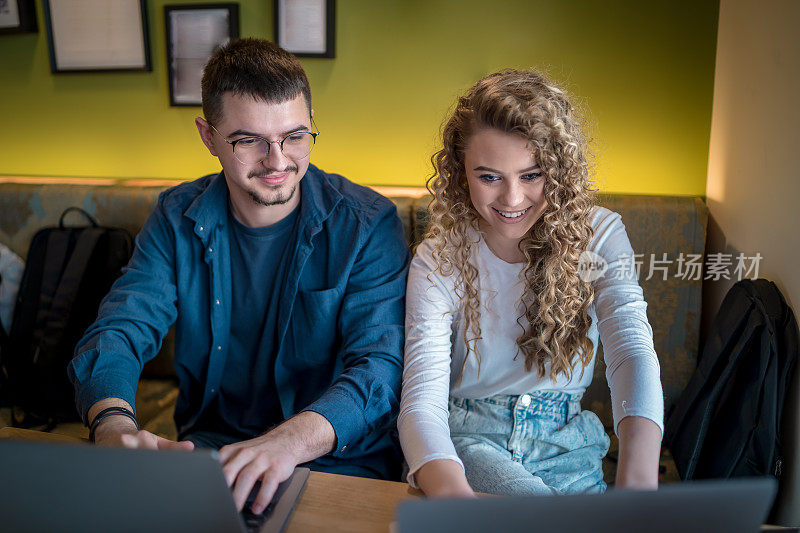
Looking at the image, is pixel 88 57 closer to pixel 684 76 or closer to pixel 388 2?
pixel 388 2

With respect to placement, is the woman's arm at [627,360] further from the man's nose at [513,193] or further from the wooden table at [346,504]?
the wooden table at [346,504]

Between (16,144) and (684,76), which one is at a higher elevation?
(684,76)

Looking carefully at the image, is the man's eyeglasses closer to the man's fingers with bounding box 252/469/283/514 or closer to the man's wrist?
the man's wrist

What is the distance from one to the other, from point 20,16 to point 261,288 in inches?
64.5

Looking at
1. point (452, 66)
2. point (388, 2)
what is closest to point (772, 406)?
point (452, 66)

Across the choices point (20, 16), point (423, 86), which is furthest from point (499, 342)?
point (20, 16)

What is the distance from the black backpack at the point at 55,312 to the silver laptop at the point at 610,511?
5.58 ft

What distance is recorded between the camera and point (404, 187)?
7.36 feet

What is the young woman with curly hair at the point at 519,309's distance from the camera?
1192 millimetres

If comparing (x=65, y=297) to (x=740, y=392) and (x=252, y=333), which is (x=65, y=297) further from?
(x=740, y=392)

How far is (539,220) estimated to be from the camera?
1325 mm

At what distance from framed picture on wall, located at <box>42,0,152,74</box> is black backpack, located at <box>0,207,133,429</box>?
0.67 m

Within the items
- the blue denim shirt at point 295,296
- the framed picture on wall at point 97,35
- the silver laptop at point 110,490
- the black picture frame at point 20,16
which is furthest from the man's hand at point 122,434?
the black picture frame at point 20,16

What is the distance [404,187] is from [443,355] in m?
1.05
